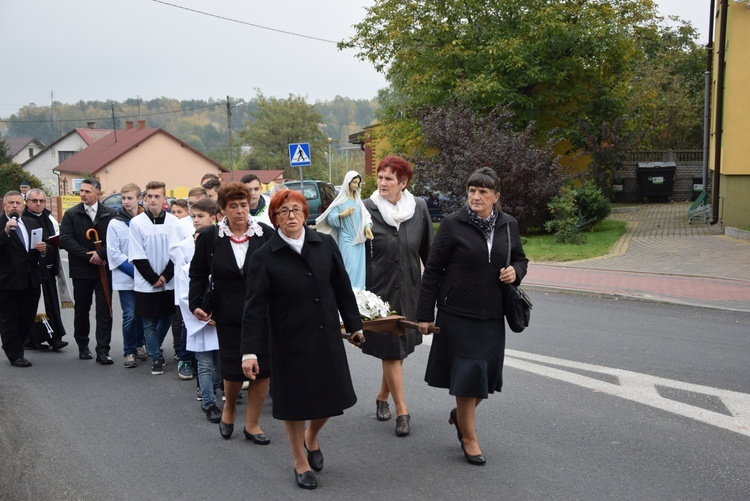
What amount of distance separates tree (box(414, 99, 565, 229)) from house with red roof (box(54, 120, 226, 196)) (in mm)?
47711

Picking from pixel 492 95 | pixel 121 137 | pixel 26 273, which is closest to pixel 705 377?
pixel 26 273

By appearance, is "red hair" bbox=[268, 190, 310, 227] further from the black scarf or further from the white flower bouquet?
the black scarf

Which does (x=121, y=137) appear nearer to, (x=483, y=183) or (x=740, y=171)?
(x=740, y=171)

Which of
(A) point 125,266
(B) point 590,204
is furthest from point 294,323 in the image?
(B) point 590,204

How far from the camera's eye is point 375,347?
5.95 meters

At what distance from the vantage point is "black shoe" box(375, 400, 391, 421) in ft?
20.6

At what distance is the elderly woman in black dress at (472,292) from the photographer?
5.07 m

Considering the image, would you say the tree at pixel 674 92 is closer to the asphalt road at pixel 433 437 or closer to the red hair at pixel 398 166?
the asphalt road at pixel 433 437

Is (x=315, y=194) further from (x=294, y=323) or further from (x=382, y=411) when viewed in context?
(x=294, y=323)

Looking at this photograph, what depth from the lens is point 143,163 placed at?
225ft

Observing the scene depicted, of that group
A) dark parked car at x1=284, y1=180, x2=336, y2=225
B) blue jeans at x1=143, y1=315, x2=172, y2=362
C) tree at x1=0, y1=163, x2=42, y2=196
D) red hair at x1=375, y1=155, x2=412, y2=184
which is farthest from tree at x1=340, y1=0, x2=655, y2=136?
tree at x1=0, y1=163, x2=42, y2=196

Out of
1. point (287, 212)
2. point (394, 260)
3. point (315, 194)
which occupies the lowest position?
Result: point (315, 194)

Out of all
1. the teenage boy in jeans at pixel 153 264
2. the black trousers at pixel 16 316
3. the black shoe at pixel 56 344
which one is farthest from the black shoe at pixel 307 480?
the black shoe at pixel 56 344

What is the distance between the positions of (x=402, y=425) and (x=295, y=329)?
1495 mm
